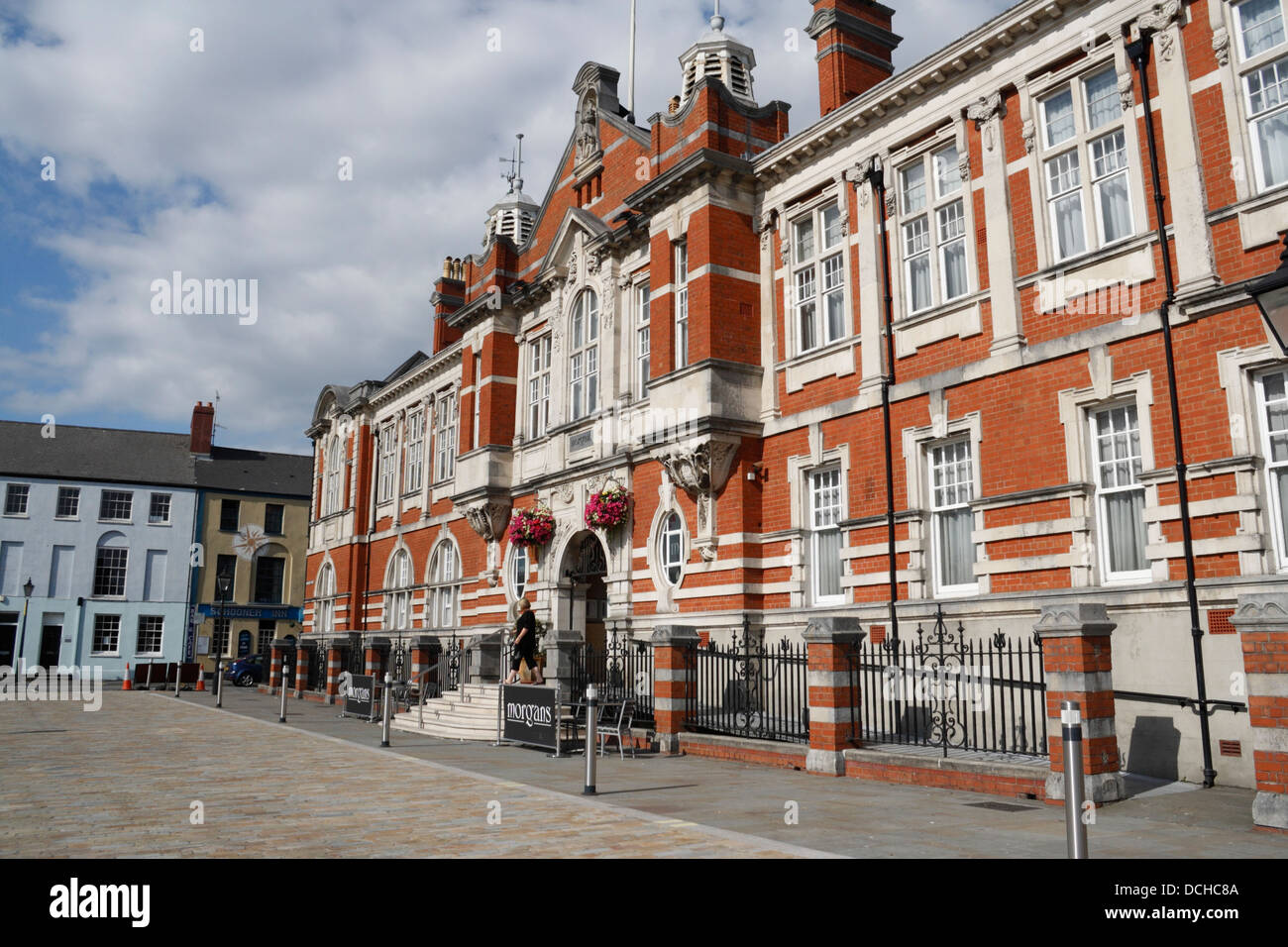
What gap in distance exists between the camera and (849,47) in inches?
750

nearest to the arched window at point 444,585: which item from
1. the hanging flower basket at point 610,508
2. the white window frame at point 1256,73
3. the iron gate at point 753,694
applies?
the hanging flower basket at point 610,508

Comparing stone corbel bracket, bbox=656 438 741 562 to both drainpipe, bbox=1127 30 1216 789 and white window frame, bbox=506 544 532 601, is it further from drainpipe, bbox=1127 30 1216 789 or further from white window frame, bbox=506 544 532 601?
white window frame, bbox=506 544 532 601

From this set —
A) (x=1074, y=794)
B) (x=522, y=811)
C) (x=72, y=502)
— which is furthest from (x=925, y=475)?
(x=72, y=502)

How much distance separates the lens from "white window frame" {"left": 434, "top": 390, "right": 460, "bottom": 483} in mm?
32781

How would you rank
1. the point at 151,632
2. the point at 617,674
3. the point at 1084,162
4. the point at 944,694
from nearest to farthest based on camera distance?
the point at 944,694 → the point at 1084,162 → the point at 617,674 → the point at 151,632

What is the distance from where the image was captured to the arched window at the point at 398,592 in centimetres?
3425

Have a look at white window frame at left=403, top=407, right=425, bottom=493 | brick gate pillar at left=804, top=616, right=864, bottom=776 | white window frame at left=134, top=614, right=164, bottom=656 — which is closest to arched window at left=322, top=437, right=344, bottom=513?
white window frame at left=403, top=407, right=425, bottom=493

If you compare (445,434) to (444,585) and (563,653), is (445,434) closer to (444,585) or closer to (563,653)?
(444,585)

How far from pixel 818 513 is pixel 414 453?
70.9 feet

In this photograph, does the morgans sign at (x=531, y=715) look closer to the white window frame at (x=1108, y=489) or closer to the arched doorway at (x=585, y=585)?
the arched doorway at (x=585, y=585)

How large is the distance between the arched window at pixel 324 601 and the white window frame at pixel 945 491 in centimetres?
3048

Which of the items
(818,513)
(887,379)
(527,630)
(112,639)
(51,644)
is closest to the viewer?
(887,379)
